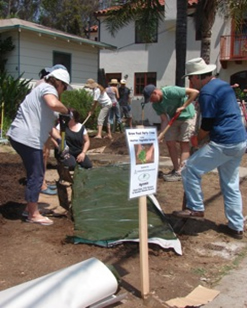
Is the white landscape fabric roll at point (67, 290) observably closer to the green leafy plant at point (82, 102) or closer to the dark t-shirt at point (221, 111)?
the dark t-shirt at point (221, 111)

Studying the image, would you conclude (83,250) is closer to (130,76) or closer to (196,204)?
(196,204)

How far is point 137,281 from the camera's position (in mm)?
3375

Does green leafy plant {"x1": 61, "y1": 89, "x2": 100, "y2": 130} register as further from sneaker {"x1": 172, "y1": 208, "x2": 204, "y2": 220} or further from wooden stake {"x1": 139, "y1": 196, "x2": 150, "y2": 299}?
wooden stake {"x1": 139, "y1": 196, "x2": 150, "y2": 299}

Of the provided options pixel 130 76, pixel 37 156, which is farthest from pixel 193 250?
pixel 130 76

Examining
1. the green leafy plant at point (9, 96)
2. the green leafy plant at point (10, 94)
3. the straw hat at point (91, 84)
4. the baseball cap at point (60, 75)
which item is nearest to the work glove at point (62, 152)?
the baseball cap at point (60, 75)

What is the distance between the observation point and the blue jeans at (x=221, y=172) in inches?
168

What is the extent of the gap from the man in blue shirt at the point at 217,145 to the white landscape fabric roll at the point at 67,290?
1.68 m

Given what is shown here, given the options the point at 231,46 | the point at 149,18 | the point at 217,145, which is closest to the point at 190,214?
the point at 217,145

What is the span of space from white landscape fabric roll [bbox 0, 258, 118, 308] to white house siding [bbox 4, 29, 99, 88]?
45.3 ft

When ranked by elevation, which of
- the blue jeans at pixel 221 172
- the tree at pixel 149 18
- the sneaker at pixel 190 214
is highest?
the tree at pixel 149 18

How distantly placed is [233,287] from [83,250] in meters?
1.34

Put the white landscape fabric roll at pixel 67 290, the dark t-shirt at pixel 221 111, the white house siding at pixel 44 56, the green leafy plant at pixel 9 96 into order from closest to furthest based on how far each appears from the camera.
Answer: the white landscape fabric roll at pixel 67 290, the dark t-shirt at pixel 221 111, the green leafy plant at pixel 9 96, the white house siding at pixel 44 56

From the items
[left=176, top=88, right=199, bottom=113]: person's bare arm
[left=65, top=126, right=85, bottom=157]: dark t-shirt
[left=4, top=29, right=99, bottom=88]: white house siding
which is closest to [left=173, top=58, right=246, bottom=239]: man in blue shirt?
[left=176, top=88, right=199, bottom=113]: person's bare arm

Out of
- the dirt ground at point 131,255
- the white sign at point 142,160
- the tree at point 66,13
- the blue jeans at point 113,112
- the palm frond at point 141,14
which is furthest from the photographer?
the tree at point 66,13
